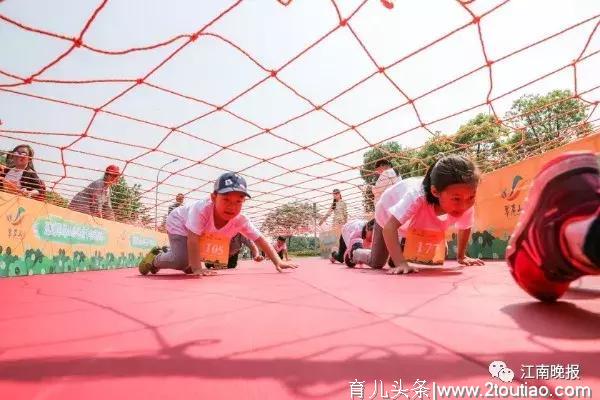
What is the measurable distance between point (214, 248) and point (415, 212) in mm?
953

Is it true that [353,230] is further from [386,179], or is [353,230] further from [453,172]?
[453,172]

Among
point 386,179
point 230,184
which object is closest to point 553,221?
point 230,184

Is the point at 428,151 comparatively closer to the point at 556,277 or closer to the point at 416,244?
the point at 416,244

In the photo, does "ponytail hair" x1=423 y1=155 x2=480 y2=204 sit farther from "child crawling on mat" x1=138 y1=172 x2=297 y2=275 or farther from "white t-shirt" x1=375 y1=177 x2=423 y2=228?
"child crawling on mat" x1=138 y1=172 x2=297 y2=275

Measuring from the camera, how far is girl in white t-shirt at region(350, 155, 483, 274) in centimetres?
139

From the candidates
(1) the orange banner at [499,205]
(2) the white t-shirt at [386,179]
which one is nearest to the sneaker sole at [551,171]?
(1) the orange banner at [499,205]

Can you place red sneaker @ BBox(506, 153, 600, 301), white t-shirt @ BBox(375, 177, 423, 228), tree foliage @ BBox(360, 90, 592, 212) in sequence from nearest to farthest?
red sneaker @ BBox(506, 153, 600, 301) → white t-shirt @ BBox(375, 177, 423, 228) → tree foliage @ BBox(360, 90, 592, 212)

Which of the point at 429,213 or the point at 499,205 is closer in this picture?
the point at 429,213

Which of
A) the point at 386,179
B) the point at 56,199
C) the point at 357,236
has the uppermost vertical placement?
the point at 386,179

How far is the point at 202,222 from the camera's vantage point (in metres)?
1.82

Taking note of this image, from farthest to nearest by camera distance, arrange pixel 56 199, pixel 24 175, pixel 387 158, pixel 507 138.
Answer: pixel 507 138 → pixel 387 158 → pixel 56 199 → pixel 24 175

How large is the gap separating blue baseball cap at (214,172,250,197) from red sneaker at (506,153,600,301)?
1269 millimetres

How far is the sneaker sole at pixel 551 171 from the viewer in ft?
1.76

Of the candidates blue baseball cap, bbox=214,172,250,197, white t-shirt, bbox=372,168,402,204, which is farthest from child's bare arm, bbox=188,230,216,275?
white t-shirt, bbox=372,168,402,204
